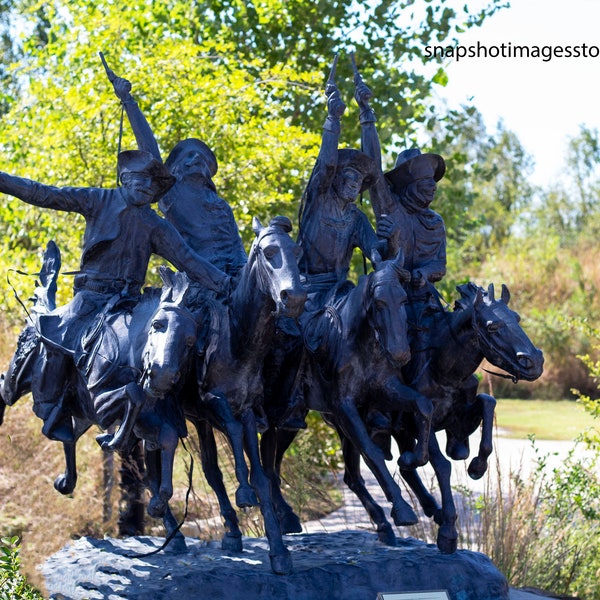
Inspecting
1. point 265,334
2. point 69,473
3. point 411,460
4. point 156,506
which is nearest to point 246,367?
point 265,334

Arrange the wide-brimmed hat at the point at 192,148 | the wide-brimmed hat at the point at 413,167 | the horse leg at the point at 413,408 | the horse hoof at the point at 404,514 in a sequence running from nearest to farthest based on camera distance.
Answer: the horse hoof at the point at 404,514 < the horse leg at the point at 413,408 < the wide-brimmed hat at the point at 413,167 < the wide-brimmed hat at the point at 192,148

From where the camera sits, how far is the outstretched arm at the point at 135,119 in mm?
7543

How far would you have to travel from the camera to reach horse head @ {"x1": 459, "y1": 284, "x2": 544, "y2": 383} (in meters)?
6.51

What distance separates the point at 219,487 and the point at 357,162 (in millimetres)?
2389

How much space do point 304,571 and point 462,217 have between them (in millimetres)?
7485

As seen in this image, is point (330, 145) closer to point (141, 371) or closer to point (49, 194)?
point (49, 194)

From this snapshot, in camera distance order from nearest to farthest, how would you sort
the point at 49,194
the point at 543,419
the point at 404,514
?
the point at 404,514, the point at 49,194, the point at 543,419

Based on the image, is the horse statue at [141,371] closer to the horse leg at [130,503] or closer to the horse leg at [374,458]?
the horse leg at [374,458]

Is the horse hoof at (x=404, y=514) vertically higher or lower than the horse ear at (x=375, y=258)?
lower

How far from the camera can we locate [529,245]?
29250 mm

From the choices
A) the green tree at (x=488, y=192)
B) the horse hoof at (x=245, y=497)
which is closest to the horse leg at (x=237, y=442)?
the horse hoof at (x=245, y=497)

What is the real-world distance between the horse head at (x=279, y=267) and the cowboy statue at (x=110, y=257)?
682 millimetres

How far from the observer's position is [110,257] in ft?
23.4

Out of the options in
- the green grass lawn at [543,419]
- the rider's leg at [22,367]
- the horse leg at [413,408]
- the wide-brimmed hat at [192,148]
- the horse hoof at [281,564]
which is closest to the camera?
the horse hoof at [281,564]
